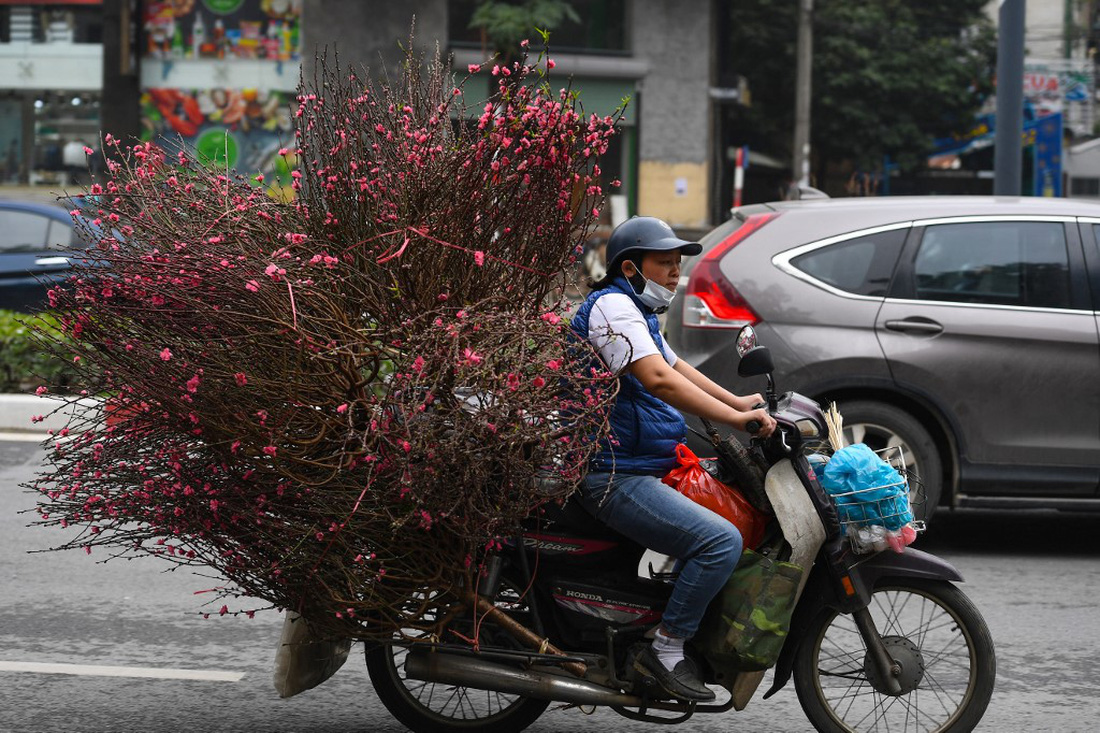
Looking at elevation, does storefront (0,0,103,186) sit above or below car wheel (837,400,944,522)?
above

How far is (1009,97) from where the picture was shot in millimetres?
11812

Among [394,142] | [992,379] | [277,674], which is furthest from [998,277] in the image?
[277,674]

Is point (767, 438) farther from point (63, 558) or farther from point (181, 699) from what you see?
point (63, 558)

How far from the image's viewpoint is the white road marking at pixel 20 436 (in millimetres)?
9516

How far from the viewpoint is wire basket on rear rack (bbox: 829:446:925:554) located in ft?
12.7

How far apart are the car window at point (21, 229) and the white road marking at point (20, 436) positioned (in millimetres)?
3238

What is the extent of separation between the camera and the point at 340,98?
13.9ft

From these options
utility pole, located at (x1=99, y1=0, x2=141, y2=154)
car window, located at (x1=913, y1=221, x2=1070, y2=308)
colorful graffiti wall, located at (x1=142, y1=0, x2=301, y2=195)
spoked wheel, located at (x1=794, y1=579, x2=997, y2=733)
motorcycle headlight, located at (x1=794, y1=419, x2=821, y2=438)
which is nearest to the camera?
motorcycle headlight, located at (x1=794, y1=419, x2=821, y2=438)

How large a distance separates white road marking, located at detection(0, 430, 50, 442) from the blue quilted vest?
6.53 m

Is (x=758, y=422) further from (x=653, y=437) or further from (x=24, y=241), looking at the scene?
(x=24, y=241)

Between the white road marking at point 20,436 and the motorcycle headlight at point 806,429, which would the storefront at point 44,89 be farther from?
the motorcycle headlight at point 806,429

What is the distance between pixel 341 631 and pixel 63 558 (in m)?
3.26

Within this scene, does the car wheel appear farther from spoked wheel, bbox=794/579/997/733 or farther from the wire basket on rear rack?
the wire basket on rear rack

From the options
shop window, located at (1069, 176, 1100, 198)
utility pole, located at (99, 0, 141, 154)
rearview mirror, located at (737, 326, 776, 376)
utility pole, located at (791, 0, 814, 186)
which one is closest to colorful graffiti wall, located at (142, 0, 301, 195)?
utility pole, located at (99, 0, 141, 154)
